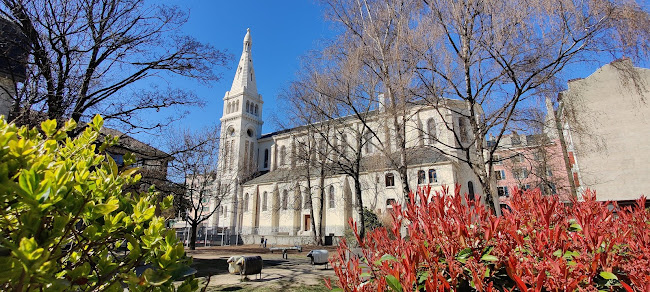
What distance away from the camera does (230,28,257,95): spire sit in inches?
2199

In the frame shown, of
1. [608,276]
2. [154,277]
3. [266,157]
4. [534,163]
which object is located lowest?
[608,276]

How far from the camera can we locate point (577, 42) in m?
7.94

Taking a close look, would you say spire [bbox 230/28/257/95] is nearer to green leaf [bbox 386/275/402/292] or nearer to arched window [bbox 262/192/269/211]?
arched window [bbox 262/192/269/211]

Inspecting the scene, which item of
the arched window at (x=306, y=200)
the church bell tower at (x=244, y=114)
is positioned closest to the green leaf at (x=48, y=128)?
the arched window at (x=306, y=200)

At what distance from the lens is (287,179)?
33688mm

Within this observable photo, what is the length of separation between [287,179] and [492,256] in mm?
32552

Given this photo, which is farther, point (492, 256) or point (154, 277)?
point (492, 256)

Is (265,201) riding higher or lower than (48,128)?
higher

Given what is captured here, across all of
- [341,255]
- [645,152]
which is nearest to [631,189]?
[645,152]

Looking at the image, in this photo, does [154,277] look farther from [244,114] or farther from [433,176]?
[244,114]

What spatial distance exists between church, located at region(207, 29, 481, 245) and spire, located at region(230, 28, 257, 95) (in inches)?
7.5

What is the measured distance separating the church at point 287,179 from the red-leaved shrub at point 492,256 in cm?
1327

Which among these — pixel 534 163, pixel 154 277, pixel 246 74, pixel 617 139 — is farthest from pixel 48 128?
pixel 246 74

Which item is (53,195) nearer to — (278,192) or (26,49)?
(26,49)
